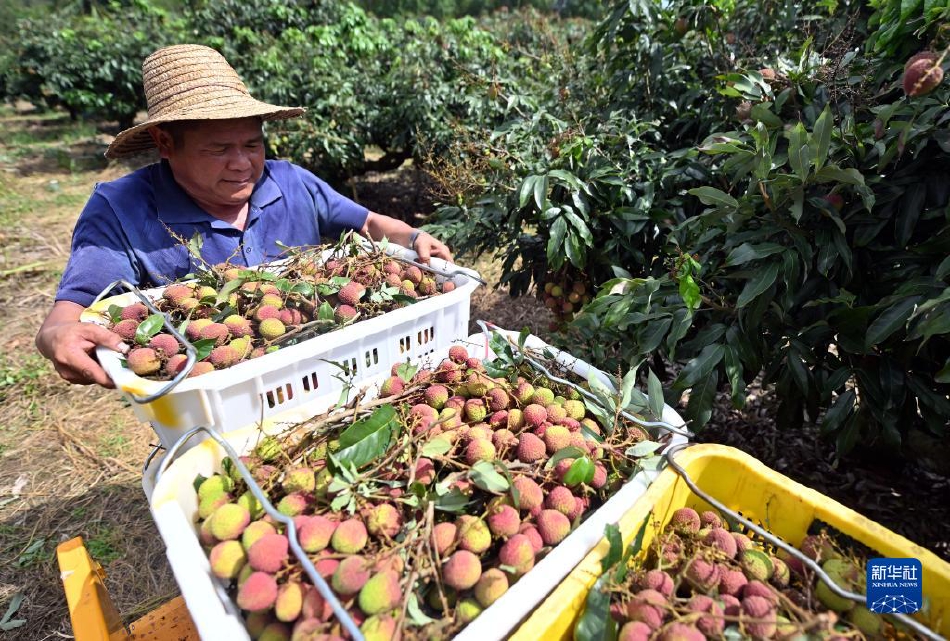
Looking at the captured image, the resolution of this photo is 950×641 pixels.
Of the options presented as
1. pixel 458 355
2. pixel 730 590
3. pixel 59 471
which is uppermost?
pixel 458 355

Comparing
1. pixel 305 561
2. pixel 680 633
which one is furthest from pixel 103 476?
pixel 680 633

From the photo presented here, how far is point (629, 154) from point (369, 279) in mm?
1335

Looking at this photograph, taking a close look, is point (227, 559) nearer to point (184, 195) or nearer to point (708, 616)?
point (708, 616)

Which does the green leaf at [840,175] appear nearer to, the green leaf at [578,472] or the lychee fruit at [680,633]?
the green leaf at [578,472]

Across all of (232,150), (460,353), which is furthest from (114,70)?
(460,353)

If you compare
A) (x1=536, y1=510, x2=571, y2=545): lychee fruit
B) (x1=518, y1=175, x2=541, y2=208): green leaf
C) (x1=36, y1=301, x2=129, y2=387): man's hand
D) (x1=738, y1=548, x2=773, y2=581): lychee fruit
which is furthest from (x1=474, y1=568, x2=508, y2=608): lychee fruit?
(x1=518, y1=175, x2=541, y2=208): green leaf

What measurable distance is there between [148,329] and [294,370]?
32 centimetres

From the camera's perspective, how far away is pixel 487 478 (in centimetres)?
88

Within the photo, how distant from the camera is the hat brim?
1524 millimetres

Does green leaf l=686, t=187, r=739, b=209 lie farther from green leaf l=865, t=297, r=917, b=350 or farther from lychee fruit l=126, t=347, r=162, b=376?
lychee fruit l=126, t=347, r=162, b=376

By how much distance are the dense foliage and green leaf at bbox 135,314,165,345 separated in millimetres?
1166

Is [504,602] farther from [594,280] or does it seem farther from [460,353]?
[594,280]

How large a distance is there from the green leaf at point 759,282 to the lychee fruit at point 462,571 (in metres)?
0.95

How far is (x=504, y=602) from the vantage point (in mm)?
746
